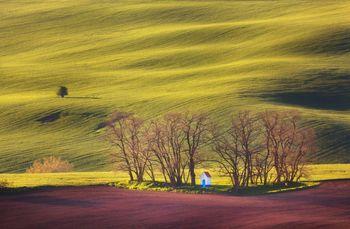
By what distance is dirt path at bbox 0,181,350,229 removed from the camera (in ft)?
125

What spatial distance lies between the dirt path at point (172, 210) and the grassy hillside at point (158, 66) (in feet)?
80.9

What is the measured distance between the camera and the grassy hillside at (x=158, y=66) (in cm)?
8369

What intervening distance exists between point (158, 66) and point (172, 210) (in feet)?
240

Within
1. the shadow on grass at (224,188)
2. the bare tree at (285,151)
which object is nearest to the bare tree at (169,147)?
the shadow on grass at (224,188)

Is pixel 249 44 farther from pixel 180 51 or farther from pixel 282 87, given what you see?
pixel 282 87

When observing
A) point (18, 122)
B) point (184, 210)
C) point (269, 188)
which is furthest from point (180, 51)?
point (184, 210)

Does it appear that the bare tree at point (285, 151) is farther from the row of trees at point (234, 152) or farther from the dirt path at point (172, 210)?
the dirt path at point (172, 210)

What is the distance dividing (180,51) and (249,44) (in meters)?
8.74

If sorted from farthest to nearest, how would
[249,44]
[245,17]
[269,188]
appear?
[245,17]
[249,44]
[269,188]

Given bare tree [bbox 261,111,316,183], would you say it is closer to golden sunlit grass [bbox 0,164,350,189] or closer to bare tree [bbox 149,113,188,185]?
golden sunlit grass [bbox 0,164,350,189]

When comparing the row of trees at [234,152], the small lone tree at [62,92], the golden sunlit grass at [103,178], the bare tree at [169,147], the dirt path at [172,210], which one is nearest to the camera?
the dirt path at [172,210]

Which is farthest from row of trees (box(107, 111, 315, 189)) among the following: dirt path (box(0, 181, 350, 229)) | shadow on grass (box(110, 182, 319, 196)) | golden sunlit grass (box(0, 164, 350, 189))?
dirt path (box(0, 181, 350, 229))

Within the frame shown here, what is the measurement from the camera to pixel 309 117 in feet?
263

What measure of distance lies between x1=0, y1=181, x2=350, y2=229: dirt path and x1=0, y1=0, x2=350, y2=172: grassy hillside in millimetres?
24672
